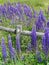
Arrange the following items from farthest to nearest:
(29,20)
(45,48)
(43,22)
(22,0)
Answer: (22,0) → (29,20) → (43,22) → (45,48)

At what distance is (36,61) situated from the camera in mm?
4133

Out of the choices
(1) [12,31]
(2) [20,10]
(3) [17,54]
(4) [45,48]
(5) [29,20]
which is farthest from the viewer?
(2) [20,10]

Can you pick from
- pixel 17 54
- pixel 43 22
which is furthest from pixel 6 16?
pixel 17 54

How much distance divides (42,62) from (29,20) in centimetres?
188

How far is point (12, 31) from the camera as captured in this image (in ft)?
16.2

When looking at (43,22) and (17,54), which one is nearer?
(17,54)

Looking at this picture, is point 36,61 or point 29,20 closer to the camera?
point 36,61

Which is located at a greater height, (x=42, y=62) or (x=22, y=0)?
(x=22, y=0)

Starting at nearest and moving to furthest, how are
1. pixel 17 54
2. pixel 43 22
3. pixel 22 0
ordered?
1. pixel 17 54
2. pixel 43 22
3. pixel 22 0

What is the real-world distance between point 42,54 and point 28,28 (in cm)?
152

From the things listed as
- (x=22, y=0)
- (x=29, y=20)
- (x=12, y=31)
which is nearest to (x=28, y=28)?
(x=29, y=20)

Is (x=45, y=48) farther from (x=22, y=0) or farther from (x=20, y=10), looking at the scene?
(x=22, y=0)

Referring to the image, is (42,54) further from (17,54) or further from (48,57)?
(17,54)

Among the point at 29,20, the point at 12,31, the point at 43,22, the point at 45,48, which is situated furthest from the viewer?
the point at 29,20
